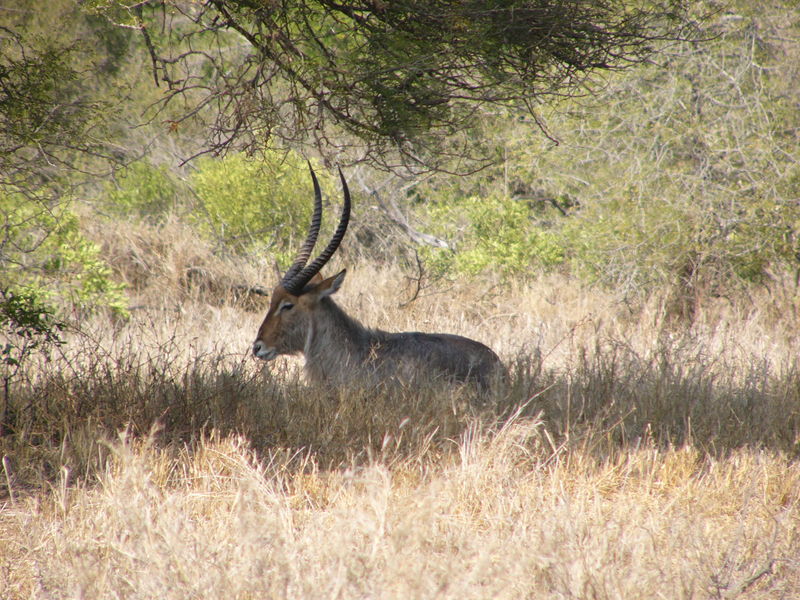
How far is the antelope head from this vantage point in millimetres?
7074

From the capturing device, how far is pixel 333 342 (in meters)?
7.17

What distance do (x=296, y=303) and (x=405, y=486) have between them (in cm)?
300

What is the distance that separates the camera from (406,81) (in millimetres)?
4707

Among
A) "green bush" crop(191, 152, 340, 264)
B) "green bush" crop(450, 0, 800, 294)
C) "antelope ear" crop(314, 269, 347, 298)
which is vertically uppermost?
"green bush" crop(450, 0, 800, 294)

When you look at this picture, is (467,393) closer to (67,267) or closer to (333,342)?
(333,342)

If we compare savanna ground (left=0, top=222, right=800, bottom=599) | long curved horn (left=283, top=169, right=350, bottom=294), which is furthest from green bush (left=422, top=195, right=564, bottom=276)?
long curved horn (left=283, top=169, right=350, bottom=294)

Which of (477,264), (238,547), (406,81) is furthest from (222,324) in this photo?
(238,547)

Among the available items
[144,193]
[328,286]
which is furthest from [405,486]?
[144,193]

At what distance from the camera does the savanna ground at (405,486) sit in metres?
3.27

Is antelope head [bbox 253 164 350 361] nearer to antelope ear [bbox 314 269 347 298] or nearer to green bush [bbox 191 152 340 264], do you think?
antelope ear [bbox 314 269 347 298]

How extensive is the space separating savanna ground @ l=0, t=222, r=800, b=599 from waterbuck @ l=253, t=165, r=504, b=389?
0.52 meters

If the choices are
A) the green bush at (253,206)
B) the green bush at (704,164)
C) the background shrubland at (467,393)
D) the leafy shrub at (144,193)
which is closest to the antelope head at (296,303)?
the background shrubland at (467,393)

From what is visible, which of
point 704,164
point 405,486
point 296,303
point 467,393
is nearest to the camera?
point 405,486

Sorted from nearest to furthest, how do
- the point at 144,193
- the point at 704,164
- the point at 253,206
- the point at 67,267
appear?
the point at 67,267, the point at 704,164, the point at 253,206, the point at 144,193
